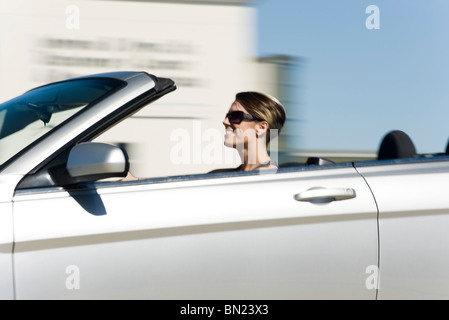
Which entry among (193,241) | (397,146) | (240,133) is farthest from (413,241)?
(240,133)

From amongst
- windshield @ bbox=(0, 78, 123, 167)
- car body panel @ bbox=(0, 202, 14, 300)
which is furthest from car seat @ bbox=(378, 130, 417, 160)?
car body panel @ bbox=(0, 202, 14, 300)

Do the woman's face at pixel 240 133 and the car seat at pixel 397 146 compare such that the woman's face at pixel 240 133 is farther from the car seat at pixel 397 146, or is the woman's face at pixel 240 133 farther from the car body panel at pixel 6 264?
the car body panel at pixel 6 264

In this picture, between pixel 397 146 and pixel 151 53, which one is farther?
pixel 151 53

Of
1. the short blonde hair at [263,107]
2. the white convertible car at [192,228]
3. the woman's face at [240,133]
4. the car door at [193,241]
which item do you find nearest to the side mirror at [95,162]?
the white convertible car at [192,228]

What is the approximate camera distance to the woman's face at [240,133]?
10.0 feet

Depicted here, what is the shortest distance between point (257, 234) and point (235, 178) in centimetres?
25

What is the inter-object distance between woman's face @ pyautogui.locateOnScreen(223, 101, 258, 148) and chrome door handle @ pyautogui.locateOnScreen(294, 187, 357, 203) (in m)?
0.67

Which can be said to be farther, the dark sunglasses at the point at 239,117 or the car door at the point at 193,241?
the dark sunglasses at the point at 239,117

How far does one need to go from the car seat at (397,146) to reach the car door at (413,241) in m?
0.40

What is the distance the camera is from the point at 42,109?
2.66m

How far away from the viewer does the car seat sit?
2888 millimetres

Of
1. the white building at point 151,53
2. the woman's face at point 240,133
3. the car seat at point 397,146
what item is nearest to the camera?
the car seat at point 397,146

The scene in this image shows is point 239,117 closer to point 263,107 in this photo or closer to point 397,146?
point 263,107

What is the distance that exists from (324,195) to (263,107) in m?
0.78
